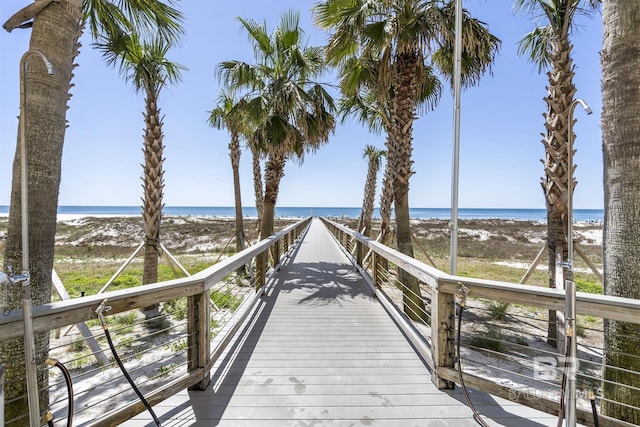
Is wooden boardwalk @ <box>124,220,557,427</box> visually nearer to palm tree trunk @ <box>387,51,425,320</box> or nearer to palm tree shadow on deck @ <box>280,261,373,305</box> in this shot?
palm tree shadow on deck @ <box>280,261,373,305</box>

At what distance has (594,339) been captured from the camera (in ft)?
17.9

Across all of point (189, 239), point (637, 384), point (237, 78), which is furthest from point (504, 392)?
point (189, 239)

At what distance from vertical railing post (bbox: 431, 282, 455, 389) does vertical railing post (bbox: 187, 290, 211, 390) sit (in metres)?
1.96

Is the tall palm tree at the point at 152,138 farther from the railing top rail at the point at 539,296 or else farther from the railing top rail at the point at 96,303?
the railing top rail at the point at 539,296

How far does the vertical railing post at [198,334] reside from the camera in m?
2.45

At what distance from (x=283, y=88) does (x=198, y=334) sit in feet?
20.1

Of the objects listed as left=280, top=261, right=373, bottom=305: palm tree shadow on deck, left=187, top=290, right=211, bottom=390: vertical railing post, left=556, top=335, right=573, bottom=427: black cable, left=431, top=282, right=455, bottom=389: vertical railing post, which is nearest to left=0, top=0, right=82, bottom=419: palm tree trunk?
left=187, top=290, right=211, bottom=390: vertical railing post

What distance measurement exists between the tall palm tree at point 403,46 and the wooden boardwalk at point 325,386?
1.88 m

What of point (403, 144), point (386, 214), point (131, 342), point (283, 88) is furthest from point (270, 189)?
point (131, 342)

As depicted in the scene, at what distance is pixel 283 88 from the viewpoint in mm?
7109

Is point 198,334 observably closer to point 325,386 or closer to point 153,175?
point 325,386

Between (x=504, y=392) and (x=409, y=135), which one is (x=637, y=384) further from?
(x=409, y=135)

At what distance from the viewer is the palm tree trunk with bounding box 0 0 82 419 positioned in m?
2.28

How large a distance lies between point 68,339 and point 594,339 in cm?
962
